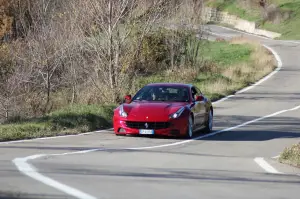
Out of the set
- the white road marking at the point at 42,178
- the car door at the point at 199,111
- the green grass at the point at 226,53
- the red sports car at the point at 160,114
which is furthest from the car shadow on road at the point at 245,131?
the green grass at the point at 226,53

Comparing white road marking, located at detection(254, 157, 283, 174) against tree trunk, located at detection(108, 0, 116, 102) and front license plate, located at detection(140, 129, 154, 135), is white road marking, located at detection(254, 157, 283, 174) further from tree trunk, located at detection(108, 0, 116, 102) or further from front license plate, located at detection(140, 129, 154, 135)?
tree trunk, located at detection(108, 0, 116, 102)

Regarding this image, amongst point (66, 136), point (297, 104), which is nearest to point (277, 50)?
point (297, 104)

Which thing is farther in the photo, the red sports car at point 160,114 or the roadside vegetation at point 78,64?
the roadside vegetation at point 78,64

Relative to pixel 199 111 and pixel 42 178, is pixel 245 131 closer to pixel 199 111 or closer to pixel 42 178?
pixel 199 111

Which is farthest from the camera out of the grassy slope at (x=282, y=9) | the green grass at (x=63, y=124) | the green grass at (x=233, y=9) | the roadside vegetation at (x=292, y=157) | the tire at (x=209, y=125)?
the green grass at (x=233, y=9)

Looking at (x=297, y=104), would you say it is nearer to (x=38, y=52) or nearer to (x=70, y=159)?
(x=38, y=52)

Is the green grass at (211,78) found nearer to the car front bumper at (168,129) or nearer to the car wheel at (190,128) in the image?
the car wheel at (190,128)

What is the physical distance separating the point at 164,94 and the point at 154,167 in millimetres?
6879

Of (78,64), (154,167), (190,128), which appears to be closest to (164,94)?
(190,128)

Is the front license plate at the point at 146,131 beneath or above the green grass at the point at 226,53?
beneath

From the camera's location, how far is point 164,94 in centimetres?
1897

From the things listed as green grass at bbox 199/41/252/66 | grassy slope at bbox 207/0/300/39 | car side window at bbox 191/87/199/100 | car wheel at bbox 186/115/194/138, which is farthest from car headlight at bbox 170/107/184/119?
grassy slope at bbox 207/0/300/39

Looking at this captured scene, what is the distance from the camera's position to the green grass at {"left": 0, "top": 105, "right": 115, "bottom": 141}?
16.8 metres

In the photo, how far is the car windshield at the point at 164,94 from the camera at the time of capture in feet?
61.8
